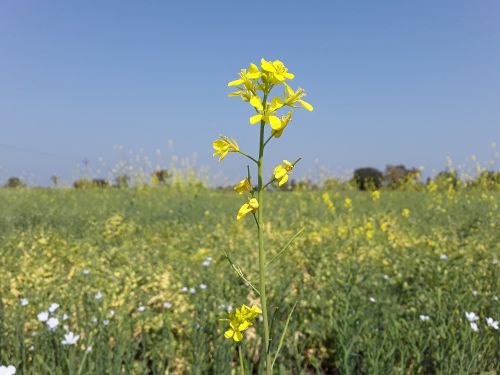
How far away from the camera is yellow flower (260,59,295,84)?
48.4 inches

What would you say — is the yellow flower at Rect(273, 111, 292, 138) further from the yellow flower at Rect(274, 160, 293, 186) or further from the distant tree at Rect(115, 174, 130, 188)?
the distant tree at Rect(115, 174, 130, 188)

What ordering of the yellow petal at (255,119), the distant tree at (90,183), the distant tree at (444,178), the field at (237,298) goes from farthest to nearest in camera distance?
the distant tree at (90,183) → the distant tree at (444,178) → the field at (237,298) → the yellow petal at (255,119)

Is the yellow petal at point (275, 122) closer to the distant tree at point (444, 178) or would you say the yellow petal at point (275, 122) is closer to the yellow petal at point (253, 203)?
the yellow petal at point (253, 203)

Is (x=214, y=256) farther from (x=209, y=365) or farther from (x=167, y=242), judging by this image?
(x=209, y=365)

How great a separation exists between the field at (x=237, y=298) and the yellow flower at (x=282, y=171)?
42 cm

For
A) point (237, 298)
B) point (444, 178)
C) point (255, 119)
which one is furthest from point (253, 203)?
point (444, 178)

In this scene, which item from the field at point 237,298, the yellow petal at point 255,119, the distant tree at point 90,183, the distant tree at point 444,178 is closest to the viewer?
the yellow petal at point 255,119

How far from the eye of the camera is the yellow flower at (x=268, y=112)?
1.20 meters

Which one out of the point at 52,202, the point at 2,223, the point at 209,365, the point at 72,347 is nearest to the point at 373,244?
the point at 209,365

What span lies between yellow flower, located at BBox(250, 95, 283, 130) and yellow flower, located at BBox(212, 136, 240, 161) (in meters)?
0.12

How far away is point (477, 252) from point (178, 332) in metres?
3.25

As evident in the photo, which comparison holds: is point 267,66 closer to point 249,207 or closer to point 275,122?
point 275,122

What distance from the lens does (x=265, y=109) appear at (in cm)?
125

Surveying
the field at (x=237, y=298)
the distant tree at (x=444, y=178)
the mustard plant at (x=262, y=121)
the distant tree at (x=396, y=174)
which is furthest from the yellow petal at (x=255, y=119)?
the distant tree at (x=396, y=174)
